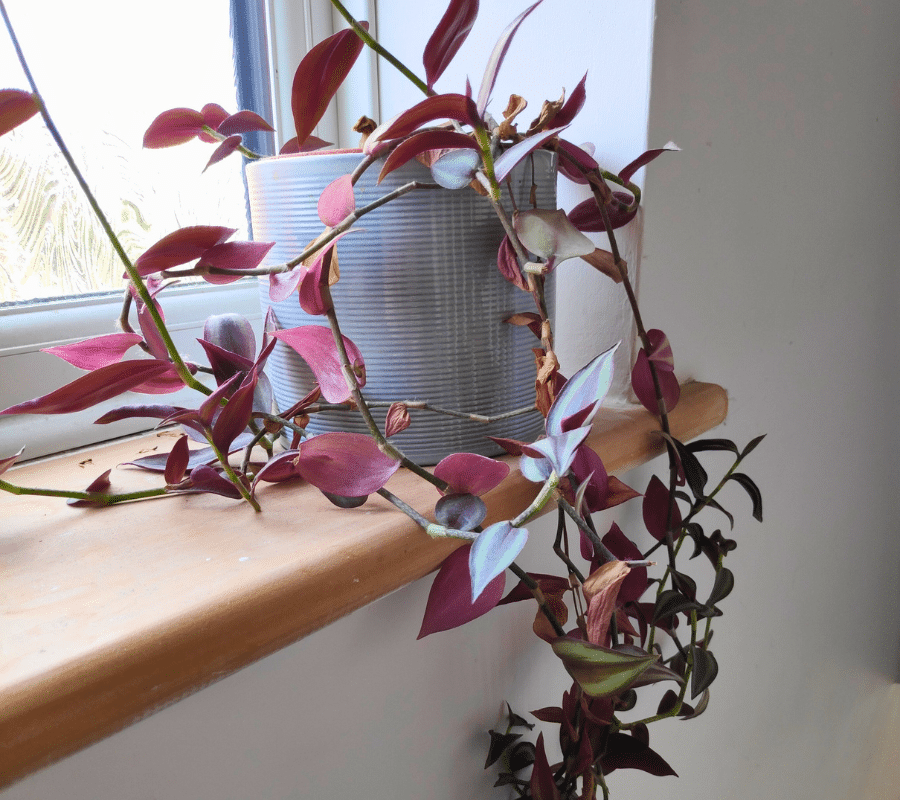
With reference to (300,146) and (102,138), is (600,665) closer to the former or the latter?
(300,146)

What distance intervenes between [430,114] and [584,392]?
0.48 ft

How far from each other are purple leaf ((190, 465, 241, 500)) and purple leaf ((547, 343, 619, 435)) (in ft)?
0.58

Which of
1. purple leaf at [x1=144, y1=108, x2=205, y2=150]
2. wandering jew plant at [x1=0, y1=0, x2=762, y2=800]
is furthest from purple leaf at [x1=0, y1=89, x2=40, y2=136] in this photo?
purple leaf at [x1=144, y1=108, x2=205, y2=150]

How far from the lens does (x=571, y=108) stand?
1.19ft

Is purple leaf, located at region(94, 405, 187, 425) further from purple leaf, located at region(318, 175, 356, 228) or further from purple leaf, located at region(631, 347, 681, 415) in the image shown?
purple leaf, located at region(631, 347, 681, 415)

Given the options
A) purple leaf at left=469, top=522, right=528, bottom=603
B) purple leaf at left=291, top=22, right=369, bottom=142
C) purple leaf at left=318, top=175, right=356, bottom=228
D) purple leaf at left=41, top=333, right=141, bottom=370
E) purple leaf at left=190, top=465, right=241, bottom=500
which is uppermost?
purple leaf at left=291, top=22, right=369, bottom=142

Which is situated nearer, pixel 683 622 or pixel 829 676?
pixel 683 622

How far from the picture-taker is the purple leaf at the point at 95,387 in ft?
1.08

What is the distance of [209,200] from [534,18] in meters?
0.29

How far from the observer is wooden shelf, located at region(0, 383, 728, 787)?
0.23 metres

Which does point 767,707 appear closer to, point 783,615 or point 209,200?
point 783,615

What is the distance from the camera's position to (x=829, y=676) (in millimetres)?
1075

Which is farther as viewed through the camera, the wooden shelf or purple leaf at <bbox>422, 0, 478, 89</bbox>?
purple leaf at <bbox>422, 0, 478, 89</bbox>

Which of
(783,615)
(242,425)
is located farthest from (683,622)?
(242,425)
